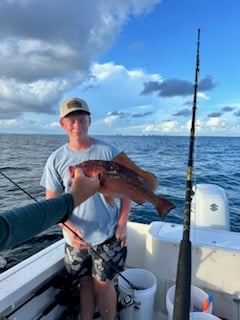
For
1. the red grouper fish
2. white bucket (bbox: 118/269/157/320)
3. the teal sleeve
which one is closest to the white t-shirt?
the red grouper fish

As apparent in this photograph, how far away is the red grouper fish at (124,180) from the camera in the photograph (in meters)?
2.11

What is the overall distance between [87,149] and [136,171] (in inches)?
21.2

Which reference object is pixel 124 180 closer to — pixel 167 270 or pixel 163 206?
pixel 163 206

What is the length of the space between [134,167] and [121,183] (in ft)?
0.64

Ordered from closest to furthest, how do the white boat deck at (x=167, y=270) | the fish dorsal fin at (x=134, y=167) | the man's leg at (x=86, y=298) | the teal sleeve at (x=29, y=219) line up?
the teal sleeve at (x=29, y=219) → the fish dorsal fin at (x=134, y=167) → the white boat deck at (x=167, y=270) → the man's leg at (x=86, y=298)

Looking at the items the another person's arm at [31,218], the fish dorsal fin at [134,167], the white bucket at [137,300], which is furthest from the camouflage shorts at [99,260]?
the another person's arm at [31,218]

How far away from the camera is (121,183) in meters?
2.13

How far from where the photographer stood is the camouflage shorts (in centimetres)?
253

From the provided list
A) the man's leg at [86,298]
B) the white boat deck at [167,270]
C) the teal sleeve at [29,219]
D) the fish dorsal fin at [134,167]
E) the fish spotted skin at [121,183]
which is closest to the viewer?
the teal sleeve at [29,219]

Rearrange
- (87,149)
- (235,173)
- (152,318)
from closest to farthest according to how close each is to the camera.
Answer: (87,149) < (152,318) < (235,173)

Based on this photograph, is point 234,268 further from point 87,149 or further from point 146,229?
point 87,149

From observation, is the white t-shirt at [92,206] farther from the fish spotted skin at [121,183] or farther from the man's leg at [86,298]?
the man's leg at [86,298]

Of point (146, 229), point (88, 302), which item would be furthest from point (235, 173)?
point (88, 302)

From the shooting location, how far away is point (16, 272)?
256 cm
